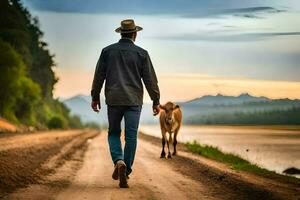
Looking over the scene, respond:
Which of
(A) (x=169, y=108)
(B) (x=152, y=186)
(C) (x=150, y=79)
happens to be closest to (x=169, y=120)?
(A) (x=169, y=108)

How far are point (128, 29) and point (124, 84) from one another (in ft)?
3.35

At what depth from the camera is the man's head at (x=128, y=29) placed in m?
11.9

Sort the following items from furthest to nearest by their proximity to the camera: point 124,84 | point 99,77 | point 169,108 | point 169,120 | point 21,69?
1. point 21,69
2. point 169,120
3. point 169,108
4. point 99,77
5. point 124,84

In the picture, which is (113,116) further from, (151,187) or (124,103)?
(151,187)

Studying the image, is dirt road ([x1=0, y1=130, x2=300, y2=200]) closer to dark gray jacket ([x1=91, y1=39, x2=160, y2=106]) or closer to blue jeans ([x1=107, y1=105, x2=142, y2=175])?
blue jeans ([x1=107, y1=105, x2=142, y2=175])

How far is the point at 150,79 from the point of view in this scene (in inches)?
475

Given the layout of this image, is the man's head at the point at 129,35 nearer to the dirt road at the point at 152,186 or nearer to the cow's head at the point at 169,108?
the dirt road at the point at 152,186

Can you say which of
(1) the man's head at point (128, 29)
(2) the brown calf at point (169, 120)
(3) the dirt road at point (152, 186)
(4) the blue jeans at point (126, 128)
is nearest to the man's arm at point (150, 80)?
(4) the blue jeans at point (126, 128)

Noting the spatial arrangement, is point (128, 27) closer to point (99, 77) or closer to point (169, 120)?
point (99, 77)

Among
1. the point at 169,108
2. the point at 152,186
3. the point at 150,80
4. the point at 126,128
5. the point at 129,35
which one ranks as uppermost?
the point at 129,35

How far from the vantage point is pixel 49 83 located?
123312 mm

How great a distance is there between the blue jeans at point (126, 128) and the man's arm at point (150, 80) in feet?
1.22

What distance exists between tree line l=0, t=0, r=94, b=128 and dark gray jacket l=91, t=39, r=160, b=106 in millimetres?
59579

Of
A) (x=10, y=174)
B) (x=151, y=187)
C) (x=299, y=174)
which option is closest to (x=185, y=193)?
(x=151, y=187)
